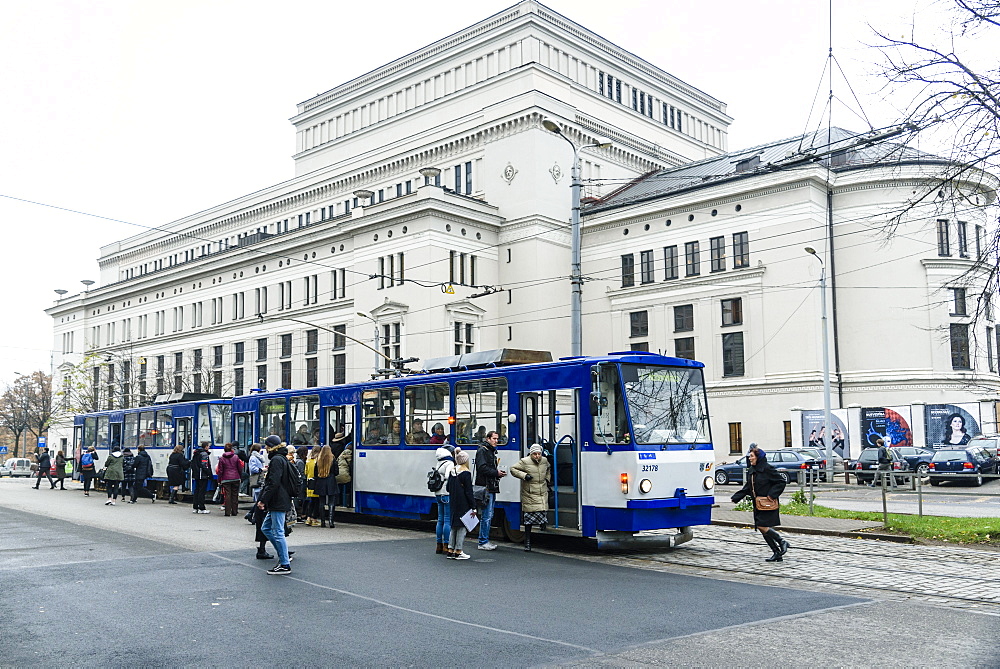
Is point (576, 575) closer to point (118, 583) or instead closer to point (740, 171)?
point (118, 583)

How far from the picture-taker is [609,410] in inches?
598

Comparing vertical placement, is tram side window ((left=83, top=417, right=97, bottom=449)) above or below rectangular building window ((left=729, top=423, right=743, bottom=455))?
above

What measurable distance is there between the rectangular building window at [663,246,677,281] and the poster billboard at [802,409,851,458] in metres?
13.1

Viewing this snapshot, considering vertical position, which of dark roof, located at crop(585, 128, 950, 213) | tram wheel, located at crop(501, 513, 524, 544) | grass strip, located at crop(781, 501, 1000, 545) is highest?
dark roof, located at crop(585, 128, 950, 213)

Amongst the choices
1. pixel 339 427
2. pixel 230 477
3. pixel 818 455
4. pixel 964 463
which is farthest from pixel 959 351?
pixel 230 477

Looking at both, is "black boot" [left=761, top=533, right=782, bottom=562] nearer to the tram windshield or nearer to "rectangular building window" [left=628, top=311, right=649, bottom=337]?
the tram windshield

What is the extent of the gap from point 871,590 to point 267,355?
216ft

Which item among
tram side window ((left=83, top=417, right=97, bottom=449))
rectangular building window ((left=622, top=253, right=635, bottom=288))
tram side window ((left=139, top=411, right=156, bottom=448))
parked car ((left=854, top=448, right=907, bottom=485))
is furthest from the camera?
rectangular building window ((left=622, top=253, right=635, bottom=288))

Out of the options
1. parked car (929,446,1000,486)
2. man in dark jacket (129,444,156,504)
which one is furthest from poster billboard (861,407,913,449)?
man in dark jacket (129,444,156,504)

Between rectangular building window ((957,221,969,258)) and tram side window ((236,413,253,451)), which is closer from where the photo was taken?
tram side window ((236,413,253,451))

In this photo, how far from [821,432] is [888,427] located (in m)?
3.34

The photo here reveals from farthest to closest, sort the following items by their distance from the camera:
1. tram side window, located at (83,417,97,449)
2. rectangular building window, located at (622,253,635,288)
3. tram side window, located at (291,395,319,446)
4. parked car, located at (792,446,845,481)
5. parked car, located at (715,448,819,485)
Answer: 1. rectangular building window, located at (622,253,635,288)
2. parked car, located at (792,446,845,481)
3. parked car, located at (715,448,819,485)
4. tram side window, located at (83,417,97,449)
5. tram side window, located at (291,395,319,446)

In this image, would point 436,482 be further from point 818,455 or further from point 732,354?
point 732,354

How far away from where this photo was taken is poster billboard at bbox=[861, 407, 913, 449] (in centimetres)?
4559
